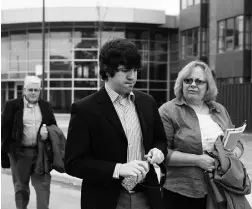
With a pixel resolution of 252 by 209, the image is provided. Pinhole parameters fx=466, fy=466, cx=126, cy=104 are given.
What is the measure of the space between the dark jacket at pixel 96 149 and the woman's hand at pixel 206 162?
87 centimetres

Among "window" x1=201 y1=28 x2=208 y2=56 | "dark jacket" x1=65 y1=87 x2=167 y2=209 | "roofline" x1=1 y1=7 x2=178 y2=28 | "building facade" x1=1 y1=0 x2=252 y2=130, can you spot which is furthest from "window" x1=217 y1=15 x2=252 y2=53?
"dark jacket" x1=65 y1=87 x2=167 y2=209

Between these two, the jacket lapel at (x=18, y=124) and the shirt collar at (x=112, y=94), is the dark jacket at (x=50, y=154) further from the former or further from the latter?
the shirt collar at (x=112, y=94)

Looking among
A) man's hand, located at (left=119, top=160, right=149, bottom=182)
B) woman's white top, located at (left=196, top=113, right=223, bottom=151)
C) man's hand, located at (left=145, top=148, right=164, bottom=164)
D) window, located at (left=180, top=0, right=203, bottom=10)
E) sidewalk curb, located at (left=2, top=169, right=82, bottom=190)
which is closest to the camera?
man's hand, located at (left=119, top=160, right=149, bottom=182)

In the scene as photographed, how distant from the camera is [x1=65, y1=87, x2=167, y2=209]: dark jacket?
8.99ft

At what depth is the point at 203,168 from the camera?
3.65m

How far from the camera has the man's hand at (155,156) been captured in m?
2.73

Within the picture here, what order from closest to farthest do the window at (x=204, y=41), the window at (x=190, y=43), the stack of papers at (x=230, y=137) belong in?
the stack of papers at (x=230, y=137) < the window at (x=204, y=41) < the window at (x=190, y=43)

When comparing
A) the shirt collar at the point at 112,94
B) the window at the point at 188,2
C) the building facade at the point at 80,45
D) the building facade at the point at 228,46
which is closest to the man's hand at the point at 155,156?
the shirt collar at the point at 112,94

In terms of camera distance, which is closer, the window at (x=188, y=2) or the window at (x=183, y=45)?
the window at (x=188, y=2)

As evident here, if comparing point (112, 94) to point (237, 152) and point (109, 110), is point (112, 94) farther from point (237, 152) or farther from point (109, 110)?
point (237, 152)

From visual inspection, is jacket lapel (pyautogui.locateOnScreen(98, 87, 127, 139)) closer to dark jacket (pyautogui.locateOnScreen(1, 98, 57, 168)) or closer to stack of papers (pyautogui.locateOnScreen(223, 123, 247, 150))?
stack of papers (pyautogui.locateOnScreen(223, 123, 247, 150))

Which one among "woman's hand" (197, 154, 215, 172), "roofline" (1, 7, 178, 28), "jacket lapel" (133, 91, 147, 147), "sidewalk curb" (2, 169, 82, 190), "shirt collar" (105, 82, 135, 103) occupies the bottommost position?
"sidewalk curb" (2, 169, 82, 190)

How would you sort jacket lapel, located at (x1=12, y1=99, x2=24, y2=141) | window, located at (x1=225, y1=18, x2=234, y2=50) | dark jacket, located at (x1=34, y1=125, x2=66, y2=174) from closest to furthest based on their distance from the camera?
1. jacket lapel, located at (x1=12, y1=99, x2=24, y2=141)
2. dark jacket, located at (x1=34, y1=125, x2=66, y2=174)
3. window, located at (x1=225, y1=18, x2=234, y2=50)

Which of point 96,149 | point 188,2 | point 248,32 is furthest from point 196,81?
point 188,2
